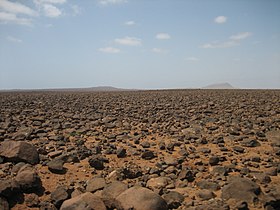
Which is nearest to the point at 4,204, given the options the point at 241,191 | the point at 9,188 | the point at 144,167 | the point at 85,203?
the point at 9,188

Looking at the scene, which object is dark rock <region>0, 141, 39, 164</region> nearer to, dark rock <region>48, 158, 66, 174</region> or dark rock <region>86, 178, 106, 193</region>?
dark rock <region>48, 158, 66, 174</region>

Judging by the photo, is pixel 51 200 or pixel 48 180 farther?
pixel 48 180

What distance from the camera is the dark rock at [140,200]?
4199 mm

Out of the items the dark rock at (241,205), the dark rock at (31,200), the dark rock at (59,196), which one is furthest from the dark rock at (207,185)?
the dark rock at (31,200)

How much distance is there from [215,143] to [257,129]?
7.50 ft

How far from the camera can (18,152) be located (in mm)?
6352

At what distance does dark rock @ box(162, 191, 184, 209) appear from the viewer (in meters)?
4.43

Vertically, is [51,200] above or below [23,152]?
below

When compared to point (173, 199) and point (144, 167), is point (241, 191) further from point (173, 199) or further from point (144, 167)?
point (144, 167)

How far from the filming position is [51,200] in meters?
4.73

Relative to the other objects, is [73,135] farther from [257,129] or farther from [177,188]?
[257,129]

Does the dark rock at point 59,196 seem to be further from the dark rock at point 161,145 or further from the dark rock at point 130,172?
the dark rock at point 161,145

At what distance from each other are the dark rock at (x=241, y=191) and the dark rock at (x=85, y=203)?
197 centimetres

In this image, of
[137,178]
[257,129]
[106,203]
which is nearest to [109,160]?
[137,178]
